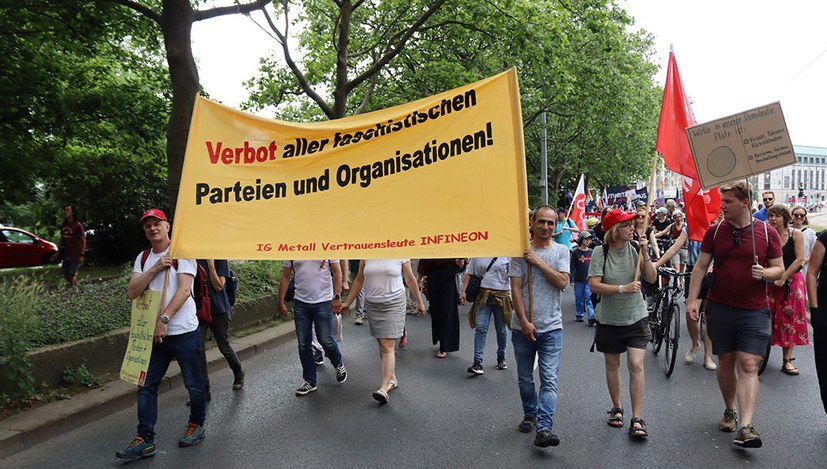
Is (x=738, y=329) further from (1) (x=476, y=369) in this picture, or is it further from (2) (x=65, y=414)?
(2) (x=65, y=414)

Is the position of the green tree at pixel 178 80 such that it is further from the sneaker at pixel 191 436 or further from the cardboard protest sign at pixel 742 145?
the cardboard protest sign at pixel 742 145

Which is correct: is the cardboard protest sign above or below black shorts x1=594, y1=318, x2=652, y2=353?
above

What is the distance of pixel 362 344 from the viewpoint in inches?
344

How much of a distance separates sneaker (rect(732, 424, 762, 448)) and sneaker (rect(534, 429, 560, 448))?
1.29m

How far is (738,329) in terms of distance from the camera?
475 centimetres

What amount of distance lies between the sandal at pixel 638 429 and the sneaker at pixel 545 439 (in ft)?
2.19

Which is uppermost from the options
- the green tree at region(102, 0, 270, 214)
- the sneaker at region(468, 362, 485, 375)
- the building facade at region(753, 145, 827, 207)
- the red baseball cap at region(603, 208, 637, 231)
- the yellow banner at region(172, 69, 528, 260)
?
the building facade at region(753, 145, 827, 207)

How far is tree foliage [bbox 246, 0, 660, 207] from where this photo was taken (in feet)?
45.1

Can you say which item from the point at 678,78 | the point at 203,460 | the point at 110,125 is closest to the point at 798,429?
the point at 678,78

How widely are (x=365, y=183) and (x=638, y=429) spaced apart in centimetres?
279

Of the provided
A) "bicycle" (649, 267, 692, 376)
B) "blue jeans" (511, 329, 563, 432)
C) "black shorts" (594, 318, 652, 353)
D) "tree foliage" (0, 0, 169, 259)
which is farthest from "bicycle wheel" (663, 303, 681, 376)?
"tree foliage" (0, 0, 169, 259)

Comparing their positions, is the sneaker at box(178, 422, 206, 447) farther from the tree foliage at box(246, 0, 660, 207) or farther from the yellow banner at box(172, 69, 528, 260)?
the tree foliage at box(246, 0, 660, 207)

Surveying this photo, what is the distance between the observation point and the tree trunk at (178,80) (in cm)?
777

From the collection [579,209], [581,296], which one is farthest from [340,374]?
[579,209]
